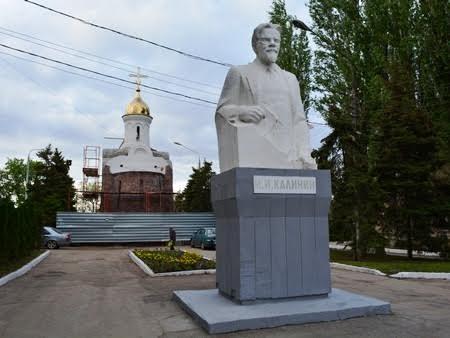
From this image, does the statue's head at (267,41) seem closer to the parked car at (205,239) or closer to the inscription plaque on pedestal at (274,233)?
the inscription plaque on pedestal at (274,233)

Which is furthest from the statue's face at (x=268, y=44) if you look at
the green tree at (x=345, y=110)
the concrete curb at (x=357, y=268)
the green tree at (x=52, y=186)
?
the green tree at (x=52, y=186)

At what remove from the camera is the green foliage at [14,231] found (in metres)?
12.8

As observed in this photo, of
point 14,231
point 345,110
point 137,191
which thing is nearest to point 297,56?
point 345,110

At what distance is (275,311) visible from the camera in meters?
5.07

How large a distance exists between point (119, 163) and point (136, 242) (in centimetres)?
951

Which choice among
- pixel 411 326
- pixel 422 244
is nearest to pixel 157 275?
pixel 411 326

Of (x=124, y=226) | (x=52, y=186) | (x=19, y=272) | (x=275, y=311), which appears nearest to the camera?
(x=275, y=311)

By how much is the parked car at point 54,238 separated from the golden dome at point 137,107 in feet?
50.5

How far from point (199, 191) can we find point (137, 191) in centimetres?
609

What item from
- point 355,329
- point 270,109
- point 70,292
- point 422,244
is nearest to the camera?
point 355,329

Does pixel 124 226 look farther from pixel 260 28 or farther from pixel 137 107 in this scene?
pixel 260 28

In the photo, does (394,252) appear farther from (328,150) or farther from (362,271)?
(362,271)

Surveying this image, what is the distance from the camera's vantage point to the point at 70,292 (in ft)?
26.7

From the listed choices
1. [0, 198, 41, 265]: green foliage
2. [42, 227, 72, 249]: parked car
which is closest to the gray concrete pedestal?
[0, 198, 41, 265]: green foliage
